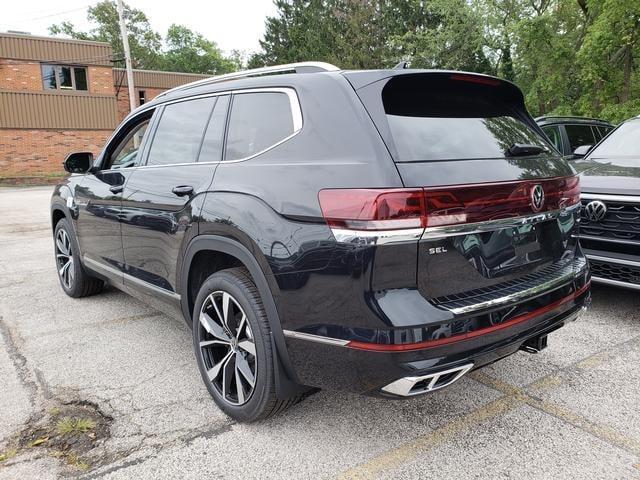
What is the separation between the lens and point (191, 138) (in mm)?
3217

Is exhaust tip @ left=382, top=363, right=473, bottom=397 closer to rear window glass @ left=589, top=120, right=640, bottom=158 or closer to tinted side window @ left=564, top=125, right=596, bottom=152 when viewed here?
rear window glass @ left=589, top=120, right=640, bottom=158

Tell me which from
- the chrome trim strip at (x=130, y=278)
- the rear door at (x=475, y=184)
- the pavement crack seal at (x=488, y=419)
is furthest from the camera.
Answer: the chrome trim strip at (x=130, y=278)

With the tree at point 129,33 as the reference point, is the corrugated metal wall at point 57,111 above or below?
below

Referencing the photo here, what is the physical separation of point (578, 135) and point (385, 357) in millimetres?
8149

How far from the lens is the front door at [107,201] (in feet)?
12.5

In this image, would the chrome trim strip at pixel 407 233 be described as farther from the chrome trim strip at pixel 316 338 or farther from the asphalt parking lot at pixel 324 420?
the asphalt parking lot at pixel 324 420

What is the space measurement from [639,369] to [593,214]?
4.47ft

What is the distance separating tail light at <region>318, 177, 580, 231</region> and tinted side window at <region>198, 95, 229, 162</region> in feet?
3.50

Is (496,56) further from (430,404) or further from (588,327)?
(430,404)

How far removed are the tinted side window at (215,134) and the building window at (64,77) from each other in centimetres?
2799

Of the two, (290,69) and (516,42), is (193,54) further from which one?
(290,69)

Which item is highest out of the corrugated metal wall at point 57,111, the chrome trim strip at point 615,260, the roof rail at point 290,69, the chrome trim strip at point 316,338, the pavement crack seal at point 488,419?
the corrugated metal wall at point 57,111

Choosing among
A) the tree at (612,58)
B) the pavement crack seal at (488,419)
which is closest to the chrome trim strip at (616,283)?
the pavement crack seal at (488,419)

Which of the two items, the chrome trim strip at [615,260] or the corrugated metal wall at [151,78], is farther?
the corrugated metal wall at [151,78]
